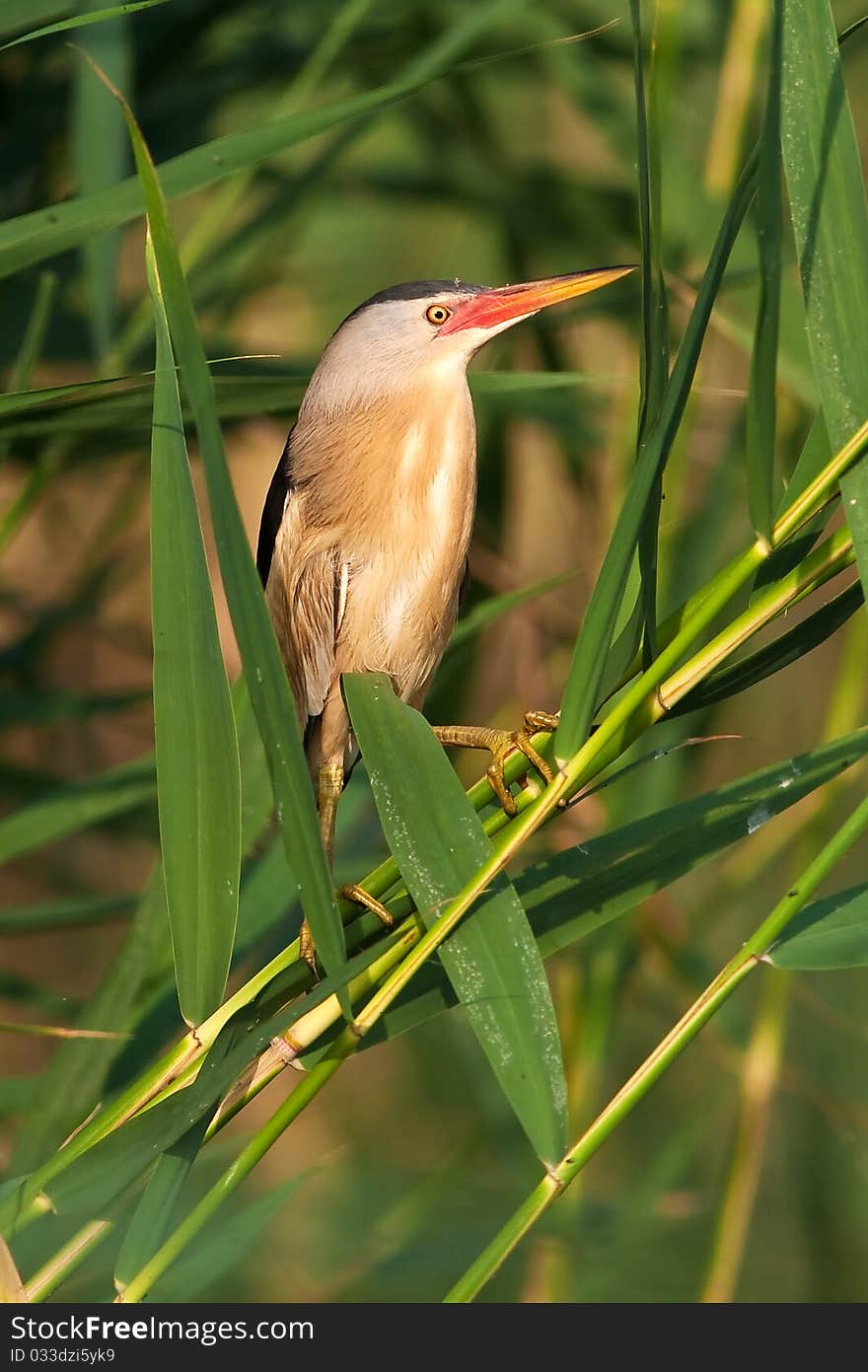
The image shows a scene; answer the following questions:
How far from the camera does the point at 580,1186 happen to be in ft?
5.90

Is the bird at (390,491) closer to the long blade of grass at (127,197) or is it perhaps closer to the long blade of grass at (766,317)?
the long blade of grass at (127,197)

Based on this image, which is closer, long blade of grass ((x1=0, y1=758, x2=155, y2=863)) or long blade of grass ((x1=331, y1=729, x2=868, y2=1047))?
long blade of grass ((x1=331, y1=729, x2=868, y2=1047))

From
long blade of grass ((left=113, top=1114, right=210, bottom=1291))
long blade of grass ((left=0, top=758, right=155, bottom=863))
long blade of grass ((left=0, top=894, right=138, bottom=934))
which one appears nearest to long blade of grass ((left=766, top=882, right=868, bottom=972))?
long blade of grass ((left=113, top=1114, right=210, bottom=1291))

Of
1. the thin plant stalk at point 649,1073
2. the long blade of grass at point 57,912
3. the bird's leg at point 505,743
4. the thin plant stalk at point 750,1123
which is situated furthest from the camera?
the thin plant stalk at point 750,1123

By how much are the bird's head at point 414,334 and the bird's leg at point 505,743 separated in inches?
13.9

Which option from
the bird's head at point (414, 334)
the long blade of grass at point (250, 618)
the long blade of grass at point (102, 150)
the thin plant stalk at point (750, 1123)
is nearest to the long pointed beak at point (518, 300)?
the bird's head at point (414, 334)

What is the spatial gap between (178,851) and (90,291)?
75 cm

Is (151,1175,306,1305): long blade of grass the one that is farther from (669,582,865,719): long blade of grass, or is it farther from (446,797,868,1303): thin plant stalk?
(669,582,865,719): long blade of grass

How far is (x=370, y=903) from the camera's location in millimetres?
914

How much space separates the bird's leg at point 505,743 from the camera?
0.85m

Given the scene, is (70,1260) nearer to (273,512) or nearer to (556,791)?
(556,791)

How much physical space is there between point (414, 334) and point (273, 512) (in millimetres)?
236

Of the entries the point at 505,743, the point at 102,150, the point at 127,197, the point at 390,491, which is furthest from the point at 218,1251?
the point at 102,150

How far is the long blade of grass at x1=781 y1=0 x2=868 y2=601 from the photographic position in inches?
29.0
